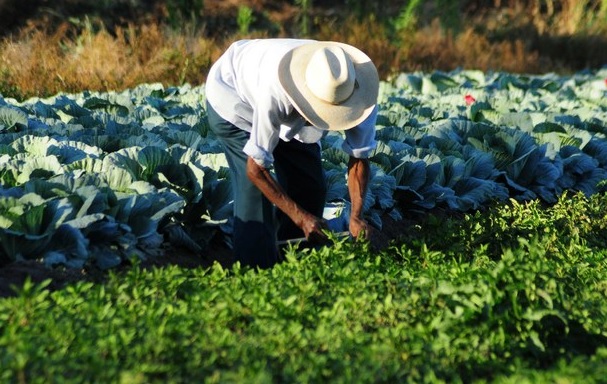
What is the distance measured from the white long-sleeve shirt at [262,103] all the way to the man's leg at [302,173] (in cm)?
19

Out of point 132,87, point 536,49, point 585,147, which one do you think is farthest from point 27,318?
point 536,49

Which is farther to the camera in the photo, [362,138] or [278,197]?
[362,138]

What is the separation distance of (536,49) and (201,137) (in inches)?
600

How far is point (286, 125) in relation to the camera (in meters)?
5.43

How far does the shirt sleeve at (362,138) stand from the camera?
545 cm

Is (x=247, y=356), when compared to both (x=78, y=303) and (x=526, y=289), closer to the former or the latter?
(x=78, y=303)

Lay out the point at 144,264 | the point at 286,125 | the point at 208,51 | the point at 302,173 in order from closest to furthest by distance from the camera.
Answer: the point at 286,125 → the point at 144,264 → the point at 302,173 → the point at 208,51

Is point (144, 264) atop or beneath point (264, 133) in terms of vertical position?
beneath

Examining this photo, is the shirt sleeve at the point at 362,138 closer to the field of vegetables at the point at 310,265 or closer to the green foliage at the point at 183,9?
the field of vegetables at the point at 310,265

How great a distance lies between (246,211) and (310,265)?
0.76 m

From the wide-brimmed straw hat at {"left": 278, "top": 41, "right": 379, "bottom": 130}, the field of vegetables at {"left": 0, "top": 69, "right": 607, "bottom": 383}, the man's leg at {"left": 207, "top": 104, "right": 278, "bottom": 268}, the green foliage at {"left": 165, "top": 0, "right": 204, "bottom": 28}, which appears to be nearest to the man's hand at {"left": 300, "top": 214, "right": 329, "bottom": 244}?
the field of vegetables at {"left": 0, "top": 69, "right": 607, "bottom": 383}

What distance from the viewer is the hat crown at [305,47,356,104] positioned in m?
5.06

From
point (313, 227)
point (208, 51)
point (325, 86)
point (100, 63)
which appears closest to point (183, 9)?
point (208, 51)

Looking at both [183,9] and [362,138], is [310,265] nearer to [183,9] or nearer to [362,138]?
[362,138]
